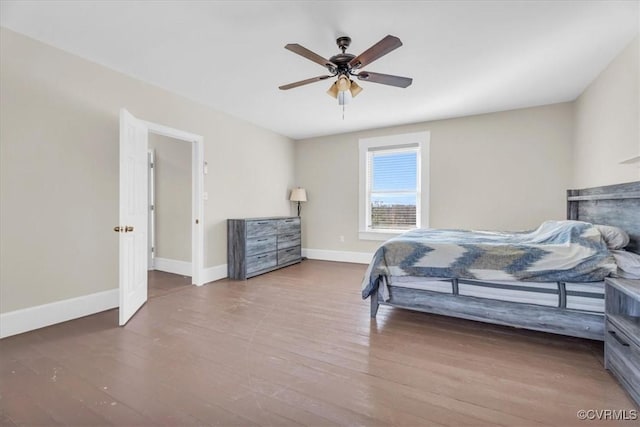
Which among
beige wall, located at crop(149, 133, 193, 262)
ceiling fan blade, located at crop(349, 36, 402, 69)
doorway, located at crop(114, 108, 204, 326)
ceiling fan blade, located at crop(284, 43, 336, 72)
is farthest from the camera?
beige wall, located at crop(149, 133, 193, 262)

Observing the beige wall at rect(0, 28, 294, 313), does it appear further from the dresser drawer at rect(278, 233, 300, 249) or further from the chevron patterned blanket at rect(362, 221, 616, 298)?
the chevron patterned blanket at rect(362, 221, 616, 298)

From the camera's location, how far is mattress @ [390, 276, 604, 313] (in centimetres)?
204

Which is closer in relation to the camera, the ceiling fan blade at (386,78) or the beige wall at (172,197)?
the ceiling fan blade at (386,78)

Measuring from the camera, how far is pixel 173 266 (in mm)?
4633

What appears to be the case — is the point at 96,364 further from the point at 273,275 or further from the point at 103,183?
the point at 273,275

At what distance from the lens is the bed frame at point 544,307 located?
206 centimetres

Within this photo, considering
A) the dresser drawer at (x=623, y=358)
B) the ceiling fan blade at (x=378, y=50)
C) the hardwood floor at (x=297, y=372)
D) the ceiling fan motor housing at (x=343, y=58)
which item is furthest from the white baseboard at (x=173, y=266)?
the dresser drawer at (x=623, y=358)

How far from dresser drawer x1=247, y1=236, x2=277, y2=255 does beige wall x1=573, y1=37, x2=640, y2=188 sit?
4.19 metres

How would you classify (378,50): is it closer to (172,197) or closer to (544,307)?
(544,307)

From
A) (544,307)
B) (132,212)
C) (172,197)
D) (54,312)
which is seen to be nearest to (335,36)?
(132,212)

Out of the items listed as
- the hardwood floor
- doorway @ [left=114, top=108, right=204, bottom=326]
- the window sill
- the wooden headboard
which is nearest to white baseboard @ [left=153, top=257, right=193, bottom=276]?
doorway @ [left=114, top=108, right=204, bottom=326]

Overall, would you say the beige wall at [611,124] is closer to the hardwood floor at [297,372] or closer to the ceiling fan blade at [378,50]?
the hardwood floor at [297,372]

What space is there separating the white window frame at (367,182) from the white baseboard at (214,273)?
249 centimetres

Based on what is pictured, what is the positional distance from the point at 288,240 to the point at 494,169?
138 inches
